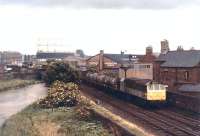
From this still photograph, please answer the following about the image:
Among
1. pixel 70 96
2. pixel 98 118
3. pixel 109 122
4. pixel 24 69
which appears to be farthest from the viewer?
pixel 24 69

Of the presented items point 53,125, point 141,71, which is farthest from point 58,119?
point 141,71

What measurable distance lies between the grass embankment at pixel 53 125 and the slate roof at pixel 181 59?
1474 centimetres

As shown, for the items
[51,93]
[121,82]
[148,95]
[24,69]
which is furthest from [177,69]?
[24,69]

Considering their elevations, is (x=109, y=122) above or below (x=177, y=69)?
below

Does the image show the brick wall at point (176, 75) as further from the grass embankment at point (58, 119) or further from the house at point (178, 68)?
the grass embankment at point (58, 119)

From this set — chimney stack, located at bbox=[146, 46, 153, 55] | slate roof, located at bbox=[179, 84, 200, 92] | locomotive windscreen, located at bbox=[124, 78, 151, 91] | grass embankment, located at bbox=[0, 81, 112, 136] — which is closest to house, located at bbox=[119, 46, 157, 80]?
chimney stack, located at bbox=[146, 46, 153, 55]

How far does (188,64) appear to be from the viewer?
1914 inches

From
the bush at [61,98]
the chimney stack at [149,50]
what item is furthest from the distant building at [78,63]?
the bush at [61,98]

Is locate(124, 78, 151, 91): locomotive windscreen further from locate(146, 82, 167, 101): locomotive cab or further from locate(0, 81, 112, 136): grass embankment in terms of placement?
locate(0, 81, 112, 136): grass embankment

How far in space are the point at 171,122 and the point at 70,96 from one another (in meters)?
15.8

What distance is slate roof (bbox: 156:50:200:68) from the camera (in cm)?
4805

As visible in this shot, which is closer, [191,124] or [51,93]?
[191,124]

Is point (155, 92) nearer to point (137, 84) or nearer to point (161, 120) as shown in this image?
point (137, 84)

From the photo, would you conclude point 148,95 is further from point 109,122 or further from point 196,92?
point 109,122
